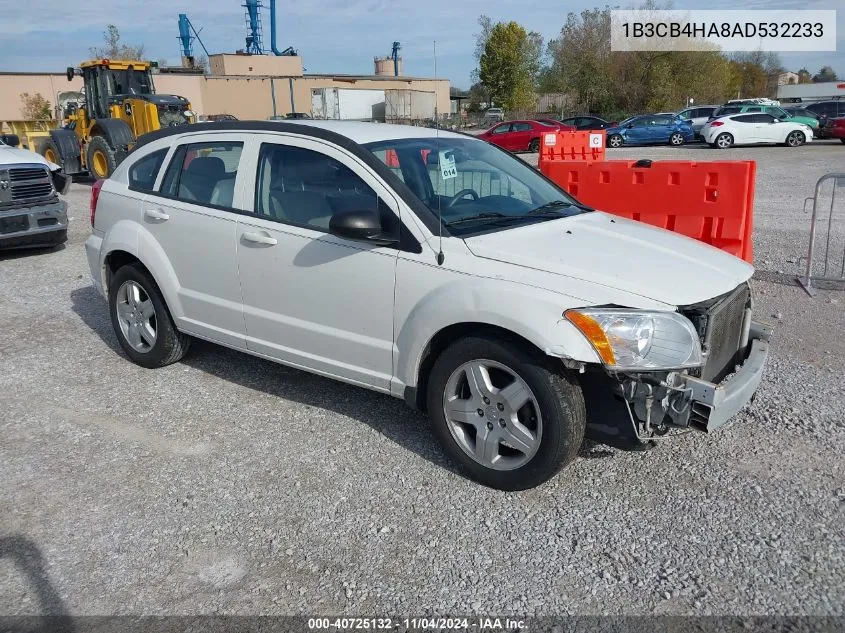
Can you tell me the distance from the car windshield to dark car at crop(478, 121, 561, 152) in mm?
24301

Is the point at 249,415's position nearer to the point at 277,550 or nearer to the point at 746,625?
the point at 277,550

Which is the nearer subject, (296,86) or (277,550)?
(277,550)

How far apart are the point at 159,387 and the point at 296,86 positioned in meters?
52.4

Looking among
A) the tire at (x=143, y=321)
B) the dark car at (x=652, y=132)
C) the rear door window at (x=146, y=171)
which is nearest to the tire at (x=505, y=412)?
the tire at (x=143, y=321)

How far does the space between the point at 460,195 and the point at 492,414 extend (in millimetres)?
1307

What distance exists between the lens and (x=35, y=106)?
42.9m

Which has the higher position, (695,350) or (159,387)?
(695,350)

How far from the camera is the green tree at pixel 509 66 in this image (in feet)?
184

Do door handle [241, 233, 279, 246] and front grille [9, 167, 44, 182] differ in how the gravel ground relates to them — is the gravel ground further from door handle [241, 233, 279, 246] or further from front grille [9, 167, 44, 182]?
front grille [9, 167, 44, 182]

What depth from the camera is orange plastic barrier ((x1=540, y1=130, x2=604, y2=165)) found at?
432 inches

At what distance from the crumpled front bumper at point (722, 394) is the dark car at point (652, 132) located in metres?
29.2

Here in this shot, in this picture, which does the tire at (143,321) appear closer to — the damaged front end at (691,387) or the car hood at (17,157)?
the damaged front end at (691,387)

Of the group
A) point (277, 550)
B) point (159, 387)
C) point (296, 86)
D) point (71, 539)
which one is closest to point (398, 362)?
point (277, 550)

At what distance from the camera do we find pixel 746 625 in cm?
271
